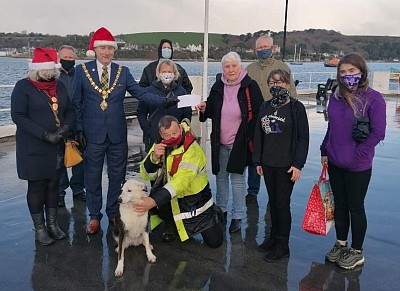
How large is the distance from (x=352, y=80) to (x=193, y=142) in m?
1.63

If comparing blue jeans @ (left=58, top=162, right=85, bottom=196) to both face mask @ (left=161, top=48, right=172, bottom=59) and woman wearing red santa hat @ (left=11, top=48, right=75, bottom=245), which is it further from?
face mask @ (left=161, top=48, right=172, bottom=59)

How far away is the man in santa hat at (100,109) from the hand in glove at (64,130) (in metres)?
0.23

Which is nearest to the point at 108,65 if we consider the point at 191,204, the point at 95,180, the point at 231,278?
the point at 95,180

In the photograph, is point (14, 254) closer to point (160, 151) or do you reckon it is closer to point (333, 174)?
point (160, 151)

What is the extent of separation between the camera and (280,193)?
4215mm

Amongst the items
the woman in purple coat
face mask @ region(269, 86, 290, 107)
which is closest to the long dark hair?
the woman in purple coat

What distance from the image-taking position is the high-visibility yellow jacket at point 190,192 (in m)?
4.26

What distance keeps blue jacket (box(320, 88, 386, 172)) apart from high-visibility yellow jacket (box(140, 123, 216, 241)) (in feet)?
4.29

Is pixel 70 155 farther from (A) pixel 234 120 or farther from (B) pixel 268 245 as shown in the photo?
(B) pixel 268 245

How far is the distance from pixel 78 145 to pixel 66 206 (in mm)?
1329

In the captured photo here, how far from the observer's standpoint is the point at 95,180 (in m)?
4.86

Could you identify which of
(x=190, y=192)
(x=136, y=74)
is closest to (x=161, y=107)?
(x=190, y=192)

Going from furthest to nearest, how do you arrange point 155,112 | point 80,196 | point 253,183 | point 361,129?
point 253,183 → point 80,196 → point 155,112 → point 361,129

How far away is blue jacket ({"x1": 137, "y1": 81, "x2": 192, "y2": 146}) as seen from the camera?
5027 millimetres
